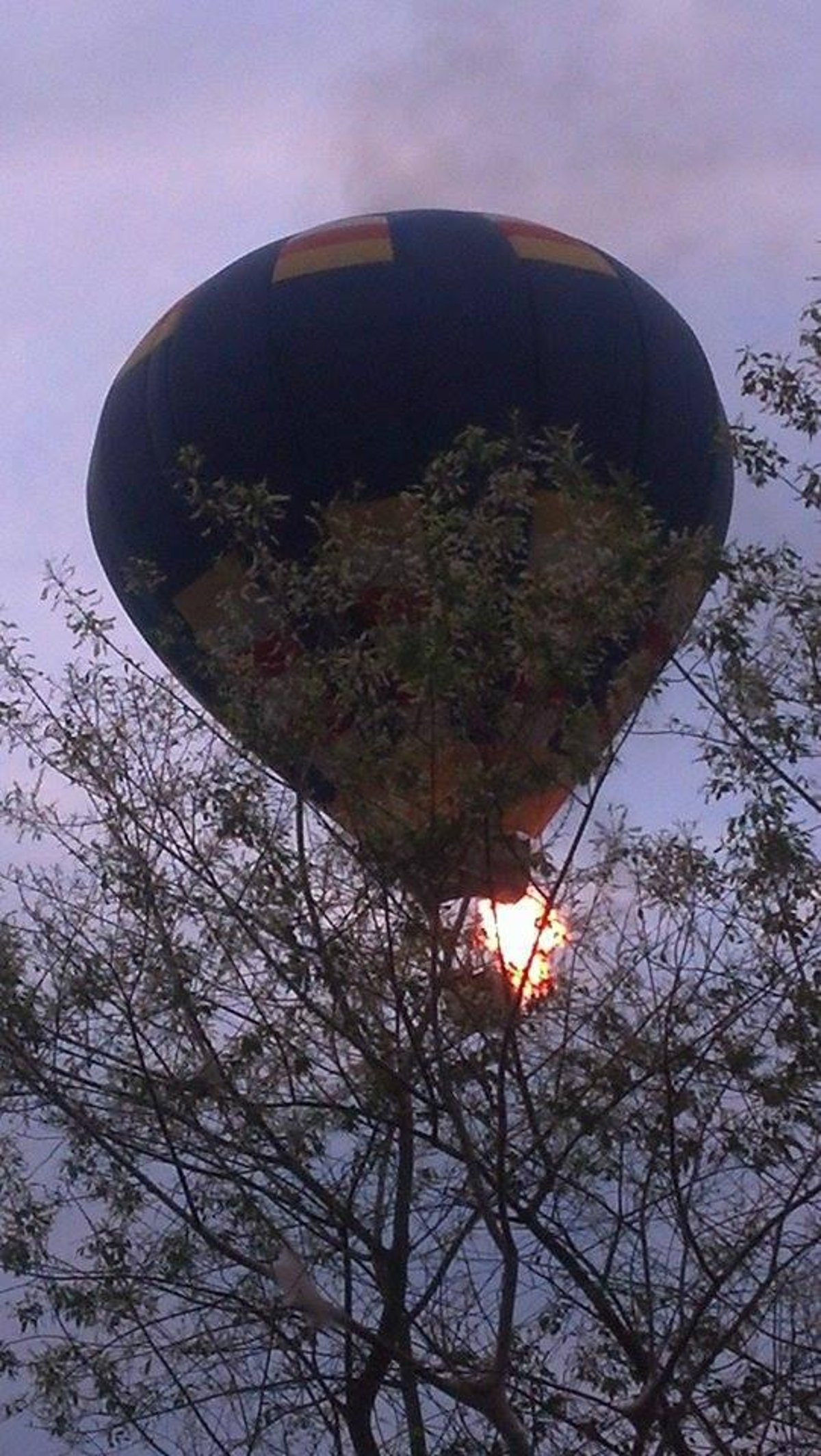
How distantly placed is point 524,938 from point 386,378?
552 cm

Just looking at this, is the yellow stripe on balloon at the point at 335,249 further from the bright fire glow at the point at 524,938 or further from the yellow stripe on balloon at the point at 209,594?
the bright fire glow at the point at 524,938

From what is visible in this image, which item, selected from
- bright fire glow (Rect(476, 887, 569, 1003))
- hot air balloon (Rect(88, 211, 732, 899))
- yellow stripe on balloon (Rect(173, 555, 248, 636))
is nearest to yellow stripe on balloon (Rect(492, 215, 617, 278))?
hot air balloon (Rect(88, 211, 732, 899))

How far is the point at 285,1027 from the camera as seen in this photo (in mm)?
10047

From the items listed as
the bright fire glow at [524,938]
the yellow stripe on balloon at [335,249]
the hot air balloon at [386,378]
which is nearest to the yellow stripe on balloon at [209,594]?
the hot air balloon at [386,378]

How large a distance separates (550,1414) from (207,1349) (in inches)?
57.9

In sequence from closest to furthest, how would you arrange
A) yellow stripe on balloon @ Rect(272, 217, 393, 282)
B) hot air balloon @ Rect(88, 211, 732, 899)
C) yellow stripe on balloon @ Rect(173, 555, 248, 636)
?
yellow stripe on balloon @ Rect(173, 555, 248, 636), hot air balloon @ Rect(88, 211, 732, 899), yellow stripe on balloon @ Rect(272, 217, 393, 282)

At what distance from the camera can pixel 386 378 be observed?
14602 mm

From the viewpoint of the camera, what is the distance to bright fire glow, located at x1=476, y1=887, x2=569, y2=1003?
9.59 m

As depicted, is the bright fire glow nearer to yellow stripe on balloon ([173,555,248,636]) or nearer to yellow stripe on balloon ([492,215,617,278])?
yellow stripe on balloon ([173,555,248,636])

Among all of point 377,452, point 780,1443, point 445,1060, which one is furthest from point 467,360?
point 780,1443

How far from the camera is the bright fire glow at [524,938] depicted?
31.4 feet

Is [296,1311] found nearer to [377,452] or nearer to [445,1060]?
[445,1060]

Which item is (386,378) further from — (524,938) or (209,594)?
(524,938)

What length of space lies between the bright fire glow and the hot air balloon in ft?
12.6
